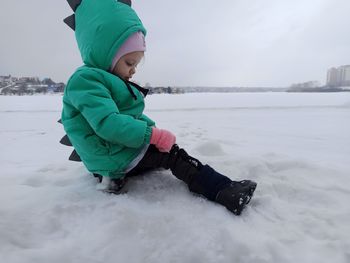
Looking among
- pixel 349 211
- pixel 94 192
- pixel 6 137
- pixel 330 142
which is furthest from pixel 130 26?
pixel 6 137

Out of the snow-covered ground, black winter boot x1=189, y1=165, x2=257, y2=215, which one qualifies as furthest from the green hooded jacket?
black winter boot x1=189, y1=165, x2=257, y2=215

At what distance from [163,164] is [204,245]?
0.44 meters

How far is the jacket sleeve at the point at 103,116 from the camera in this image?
3.31 ft

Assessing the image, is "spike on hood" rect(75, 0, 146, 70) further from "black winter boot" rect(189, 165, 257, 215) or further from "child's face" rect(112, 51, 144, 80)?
"black winter boot" rect(189, 165, 257, 215)

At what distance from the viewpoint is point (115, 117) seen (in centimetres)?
101

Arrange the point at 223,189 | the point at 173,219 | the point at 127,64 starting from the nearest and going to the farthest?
the point at 173,219
the point at 223,189
the point at 127,64

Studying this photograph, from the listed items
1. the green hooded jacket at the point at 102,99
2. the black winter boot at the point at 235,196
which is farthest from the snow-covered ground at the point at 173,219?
the green hooded jacket at the point at 102,99

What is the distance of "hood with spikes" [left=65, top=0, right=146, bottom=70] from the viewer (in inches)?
44.2

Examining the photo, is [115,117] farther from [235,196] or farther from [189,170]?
[235,196]

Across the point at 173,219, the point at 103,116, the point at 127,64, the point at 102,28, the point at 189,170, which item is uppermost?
the point at 102,28

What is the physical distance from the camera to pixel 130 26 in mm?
1164

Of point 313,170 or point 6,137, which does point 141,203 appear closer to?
point 313,170

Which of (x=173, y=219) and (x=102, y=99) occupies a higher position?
(x=102, y=99)

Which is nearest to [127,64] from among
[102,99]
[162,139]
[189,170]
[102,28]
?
[102,28]
